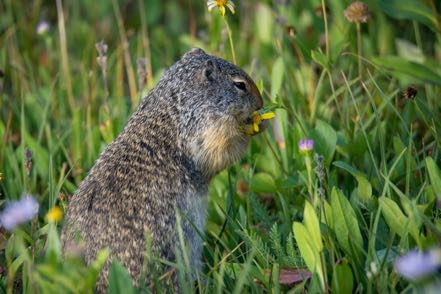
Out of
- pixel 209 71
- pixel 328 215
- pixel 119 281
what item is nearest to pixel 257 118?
pixel 209 71

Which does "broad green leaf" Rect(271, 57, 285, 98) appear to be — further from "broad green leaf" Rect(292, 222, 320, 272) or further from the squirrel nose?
"broad green leaf" Rect(292, 222, 320, 272)

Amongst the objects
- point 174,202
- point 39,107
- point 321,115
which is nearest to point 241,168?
A: point 321,115

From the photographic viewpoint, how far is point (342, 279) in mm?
3025

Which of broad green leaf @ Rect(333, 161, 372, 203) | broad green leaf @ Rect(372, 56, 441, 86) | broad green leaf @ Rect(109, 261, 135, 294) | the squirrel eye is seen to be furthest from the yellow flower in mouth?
broad green leaf @ Rect(109, 261, 135, 294)

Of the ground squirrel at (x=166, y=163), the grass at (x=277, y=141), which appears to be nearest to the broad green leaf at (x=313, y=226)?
the grass at (x=277, y=141)

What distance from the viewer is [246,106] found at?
4027 mm

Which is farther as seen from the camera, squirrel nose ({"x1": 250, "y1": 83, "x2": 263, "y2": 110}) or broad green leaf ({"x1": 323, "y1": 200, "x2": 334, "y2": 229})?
squirrel nose ({"x1": 250, "y1": 83, "x2": 263, "y2": 110})

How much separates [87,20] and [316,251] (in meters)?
4.40

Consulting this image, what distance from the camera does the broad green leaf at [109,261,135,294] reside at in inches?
114

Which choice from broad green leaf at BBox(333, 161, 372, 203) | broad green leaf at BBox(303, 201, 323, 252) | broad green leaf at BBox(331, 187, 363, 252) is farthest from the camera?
broad green leaf at BBox(333, 161, 372, 203)

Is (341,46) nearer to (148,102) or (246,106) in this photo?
(246,106)

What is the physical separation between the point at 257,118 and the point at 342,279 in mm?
1143

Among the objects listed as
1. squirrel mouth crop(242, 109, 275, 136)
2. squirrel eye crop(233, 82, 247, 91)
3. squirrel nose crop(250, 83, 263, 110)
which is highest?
squirrel eye crop(233, 82, 247, 91)

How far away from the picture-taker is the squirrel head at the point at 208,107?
12.8 feet
